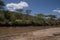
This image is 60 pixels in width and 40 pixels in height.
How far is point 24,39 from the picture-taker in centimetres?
1897

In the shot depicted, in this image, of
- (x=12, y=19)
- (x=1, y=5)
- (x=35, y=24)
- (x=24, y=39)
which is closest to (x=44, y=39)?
(x=24, y=39)

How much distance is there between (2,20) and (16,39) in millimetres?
24942

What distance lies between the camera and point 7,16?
47469mm

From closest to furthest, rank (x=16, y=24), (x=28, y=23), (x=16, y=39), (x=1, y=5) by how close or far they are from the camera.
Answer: (x=16, y=39) < (x=16, y=24) < (x=1, y=5) < (x=28, y=23)

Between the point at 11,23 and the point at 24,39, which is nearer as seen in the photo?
the point at 24,39

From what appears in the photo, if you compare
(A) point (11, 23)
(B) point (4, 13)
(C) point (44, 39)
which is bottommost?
(C) point (44, 39)

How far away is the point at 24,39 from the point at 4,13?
97.5ft

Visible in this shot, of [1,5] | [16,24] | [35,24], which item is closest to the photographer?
[16,24]

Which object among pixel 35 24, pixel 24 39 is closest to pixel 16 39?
pixel 24 39

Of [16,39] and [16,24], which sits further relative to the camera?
[16,24]

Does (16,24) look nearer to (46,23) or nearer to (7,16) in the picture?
(7,16)

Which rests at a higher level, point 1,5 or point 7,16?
point 1,5

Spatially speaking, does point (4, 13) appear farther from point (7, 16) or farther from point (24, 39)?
point (24, 39)

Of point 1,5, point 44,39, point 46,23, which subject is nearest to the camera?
point 44,39
